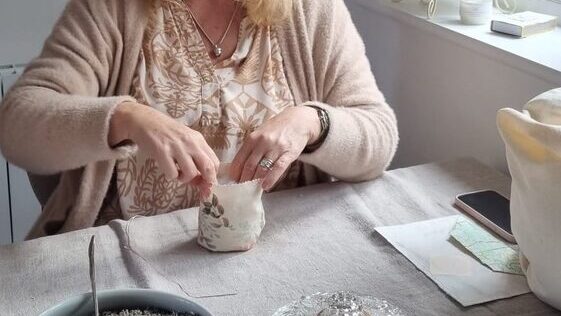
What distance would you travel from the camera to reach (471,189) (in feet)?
3.85

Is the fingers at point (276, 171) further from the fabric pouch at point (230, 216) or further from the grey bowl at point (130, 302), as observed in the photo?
the grey bowl at point (130, 302)

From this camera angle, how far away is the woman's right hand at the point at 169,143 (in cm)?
96

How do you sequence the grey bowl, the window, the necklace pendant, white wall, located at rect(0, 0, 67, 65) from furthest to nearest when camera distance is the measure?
white wall, located at rect(0, 0, 67, 65) < the window < the necklace pendant < the grey bowl

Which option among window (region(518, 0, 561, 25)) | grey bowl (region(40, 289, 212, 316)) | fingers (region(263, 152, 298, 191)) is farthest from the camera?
window (region(518, 0, 561, 25))

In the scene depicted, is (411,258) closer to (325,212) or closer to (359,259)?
(359,259)

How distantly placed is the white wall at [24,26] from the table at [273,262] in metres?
0.96

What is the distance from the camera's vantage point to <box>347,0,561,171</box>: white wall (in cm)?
131

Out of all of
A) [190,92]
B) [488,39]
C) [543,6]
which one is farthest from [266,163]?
[543,6]

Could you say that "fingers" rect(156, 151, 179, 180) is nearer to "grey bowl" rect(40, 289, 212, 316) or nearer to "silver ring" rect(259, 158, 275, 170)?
"silver ring" rect(259, 158, 275, 170)

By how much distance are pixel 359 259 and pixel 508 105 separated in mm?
478

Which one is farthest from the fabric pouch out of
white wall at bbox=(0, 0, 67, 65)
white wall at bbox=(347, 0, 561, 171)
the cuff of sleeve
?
white wall at bbox=(0, 0, 67, 65)

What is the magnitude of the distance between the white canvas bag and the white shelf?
333 millimetres

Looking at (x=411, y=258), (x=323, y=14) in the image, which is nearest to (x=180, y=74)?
(x=323, y=14)

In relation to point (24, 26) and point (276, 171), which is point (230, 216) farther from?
point (24, 26)
